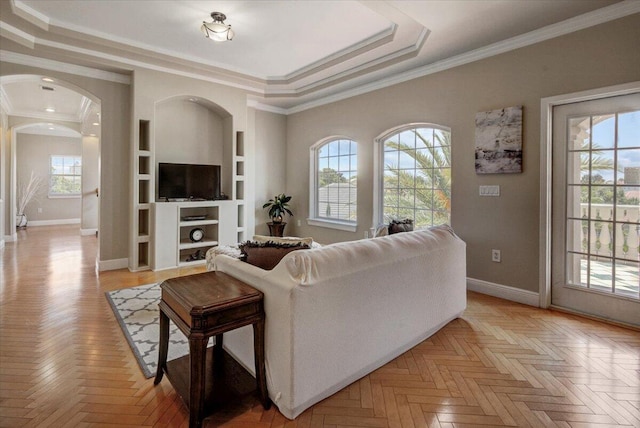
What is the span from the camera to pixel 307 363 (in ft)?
5.36

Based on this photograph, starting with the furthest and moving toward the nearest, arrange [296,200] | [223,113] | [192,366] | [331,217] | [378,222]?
1. [296,200]
2. [331,217]
3. [223,113]
4. [378,222]
5. [192,366]

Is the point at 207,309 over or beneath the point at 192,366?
over

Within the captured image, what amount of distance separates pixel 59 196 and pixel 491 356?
11.5 metres

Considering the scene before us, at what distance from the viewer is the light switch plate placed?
11.7 feet

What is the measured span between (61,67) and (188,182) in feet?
6.91

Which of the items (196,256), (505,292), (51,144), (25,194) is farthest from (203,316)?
(51,144)

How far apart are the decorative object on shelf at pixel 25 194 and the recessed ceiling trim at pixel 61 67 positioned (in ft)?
20.4

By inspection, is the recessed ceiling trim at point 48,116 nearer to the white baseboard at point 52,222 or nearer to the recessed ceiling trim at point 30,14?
the white baseboard at point 52,222

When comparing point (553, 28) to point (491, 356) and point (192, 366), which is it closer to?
point (491, 356)

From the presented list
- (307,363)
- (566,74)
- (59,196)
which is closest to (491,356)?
(307,363)

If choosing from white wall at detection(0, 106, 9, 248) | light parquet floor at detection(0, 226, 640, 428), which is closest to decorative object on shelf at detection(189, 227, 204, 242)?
light parquet floor at detection(0, 226, 640, 428)

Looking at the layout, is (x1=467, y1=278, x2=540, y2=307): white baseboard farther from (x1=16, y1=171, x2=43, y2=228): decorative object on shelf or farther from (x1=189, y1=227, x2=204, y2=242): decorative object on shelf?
(x1=16, y1=171, x2=43, y2=228): decorative object on shelf

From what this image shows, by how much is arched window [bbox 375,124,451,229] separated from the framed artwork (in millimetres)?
473

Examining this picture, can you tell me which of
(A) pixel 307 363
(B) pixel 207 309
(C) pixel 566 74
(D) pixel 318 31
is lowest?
(A) pixel 307 363
